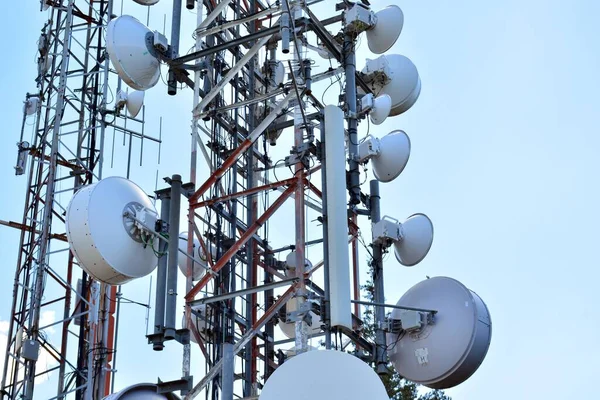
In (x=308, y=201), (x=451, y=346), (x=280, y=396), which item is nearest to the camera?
(x=280, y=396)

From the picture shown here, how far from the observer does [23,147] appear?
995 inches

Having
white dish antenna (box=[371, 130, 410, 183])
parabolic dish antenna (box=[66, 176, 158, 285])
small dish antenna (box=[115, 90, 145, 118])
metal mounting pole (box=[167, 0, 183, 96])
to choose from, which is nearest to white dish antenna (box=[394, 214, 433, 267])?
white dish antenna (box=[371, 130, 410, 183])

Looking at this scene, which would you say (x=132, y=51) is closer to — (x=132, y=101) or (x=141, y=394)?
(x=141, y=394)

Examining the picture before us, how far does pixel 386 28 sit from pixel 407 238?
361cm

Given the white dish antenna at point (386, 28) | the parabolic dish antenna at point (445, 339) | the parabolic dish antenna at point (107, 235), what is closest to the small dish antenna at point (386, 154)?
the white dish antenna at point (386, 28)

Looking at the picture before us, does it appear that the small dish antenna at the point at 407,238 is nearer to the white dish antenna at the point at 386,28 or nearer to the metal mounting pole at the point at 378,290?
the metal mounting pole at the point at 378,290

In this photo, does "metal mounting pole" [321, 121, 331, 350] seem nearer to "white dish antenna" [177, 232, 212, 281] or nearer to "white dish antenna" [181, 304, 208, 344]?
"white dish antenna" [181, 304, 208, 344]

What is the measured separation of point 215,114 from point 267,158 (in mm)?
2453

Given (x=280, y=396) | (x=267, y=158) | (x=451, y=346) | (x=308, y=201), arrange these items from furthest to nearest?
(x=267, y=158) < (x=308, y=201) < (x=451, y=346) < (x=280, y=396)

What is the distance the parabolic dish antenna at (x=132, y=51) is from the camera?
1700 cm

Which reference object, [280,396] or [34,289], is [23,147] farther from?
[280,396]

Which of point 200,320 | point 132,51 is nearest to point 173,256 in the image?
point 200,320

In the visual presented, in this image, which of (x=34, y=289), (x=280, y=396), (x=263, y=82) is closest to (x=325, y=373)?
(x=280, y=396)

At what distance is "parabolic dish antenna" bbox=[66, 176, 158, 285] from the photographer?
52.3 feet
